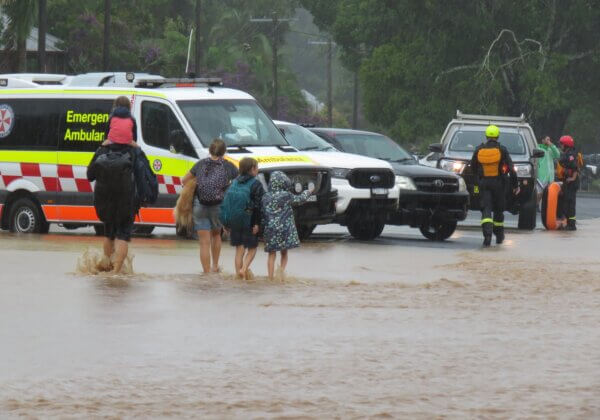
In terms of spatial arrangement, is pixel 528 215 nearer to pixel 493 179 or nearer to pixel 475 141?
pixel 475 141

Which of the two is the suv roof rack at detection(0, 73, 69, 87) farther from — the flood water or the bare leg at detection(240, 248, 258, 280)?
the bare leg at detection(240, 248, 258, 280)

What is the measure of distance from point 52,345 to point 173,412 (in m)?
2.77

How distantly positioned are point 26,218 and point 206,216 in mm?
6586

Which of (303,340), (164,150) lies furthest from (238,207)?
(164,150)

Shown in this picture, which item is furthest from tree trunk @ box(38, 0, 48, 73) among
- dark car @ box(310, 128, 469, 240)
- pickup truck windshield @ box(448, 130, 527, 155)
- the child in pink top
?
the child in pink top

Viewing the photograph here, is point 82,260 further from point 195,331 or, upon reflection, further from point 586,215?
point 586,215

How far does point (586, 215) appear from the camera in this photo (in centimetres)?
3659

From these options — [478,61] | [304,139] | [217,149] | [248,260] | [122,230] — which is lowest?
[248,260]

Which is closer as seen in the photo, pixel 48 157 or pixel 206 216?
pixel 206 216

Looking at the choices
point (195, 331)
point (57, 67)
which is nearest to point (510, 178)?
point (195, 331)

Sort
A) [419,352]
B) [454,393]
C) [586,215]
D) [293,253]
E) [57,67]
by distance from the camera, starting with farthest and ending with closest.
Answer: [57,67] → [586,215] → [293,253] → [419,352] → [454,393]

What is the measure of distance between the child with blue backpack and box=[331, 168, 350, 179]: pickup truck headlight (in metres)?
6.69

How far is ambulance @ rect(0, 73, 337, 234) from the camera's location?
21.9 meters

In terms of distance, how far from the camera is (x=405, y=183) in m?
23.9
